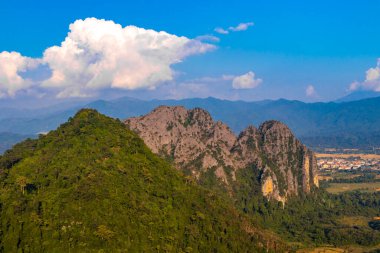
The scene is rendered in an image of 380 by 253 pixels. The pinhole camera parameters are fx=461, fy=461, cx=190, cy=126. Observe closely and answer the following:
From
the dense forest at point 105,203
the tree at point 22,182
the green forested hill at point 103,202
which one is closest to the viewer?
the green forested hill at point 103,202

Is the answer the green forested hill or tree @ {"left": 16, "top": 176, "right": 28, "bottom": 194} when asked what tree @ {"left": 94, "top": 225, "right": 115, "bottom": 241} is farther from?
tree @ {"left": 16, "top": 176, "right": 28, "bottom": 194}

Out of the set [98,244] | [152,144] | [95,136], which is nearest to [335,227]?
[152,144]

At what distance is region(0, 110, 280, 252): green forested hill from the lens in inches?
3659

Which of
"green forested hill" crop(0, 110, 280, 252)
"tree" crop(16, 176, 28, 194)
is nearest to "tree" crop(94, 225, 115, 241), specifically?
"green forested hill" crop(0, 110, 280, 252)

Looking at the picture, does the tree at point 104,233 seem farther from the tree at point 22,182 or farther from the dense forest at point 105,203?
the tree at point 22,182

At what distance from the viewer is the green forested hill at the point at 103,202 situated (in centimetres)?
9294

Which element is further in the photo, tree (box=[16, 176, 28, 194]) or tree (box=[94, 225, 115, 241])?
tree (box=[16, 176, 28, 194])

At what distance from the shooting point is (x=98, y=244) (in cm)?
9200

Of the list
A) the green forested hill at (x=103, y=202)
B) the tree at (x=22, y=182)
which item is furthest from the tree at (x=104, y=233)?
the tree at (x=22, y=182)

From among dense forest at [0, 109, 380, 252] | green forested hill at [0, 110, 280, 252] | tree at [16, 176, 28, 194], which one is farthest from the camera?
tree at [16, 176, 28, 194]

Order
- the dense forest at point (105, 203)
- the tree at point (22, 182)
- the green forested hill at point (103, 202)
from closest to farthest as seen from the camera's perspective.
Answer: the green forested hill at point (103, 202) → the dense forest at point (105, 203) → the tree at point (22, 182)

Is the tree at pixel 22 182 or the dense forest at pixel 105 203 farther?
the tree at pixel 22 182

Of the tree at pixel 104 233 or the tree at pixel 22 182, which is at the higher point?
the tree at pixel 22 182

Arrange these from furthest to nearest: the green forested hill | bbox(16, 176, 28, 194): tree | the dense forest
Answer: bbox(16, 176, 28, 194): tree, the dense forest, the green forested hill
